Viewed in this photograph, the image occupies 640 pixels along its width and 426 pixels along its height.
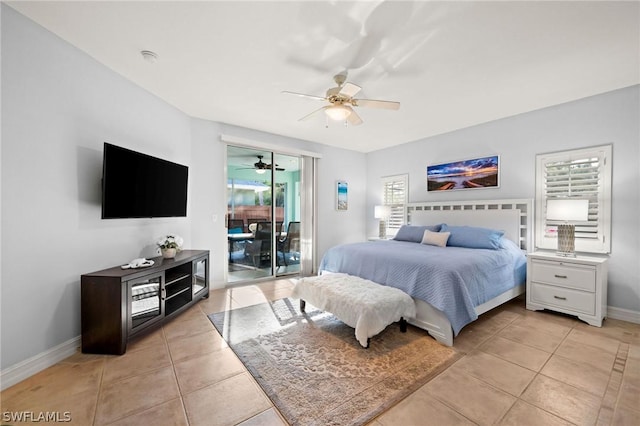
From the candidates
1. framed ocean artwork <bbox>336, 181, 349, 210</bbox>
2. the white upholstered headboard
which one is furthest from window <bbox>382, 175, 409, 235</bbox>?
framed ocean artwork <bbox>336, 181, 349, 210</bbox>

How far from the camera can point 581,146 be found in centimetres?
328

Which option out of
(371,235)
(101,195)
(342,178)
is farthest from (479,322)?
(101,195)

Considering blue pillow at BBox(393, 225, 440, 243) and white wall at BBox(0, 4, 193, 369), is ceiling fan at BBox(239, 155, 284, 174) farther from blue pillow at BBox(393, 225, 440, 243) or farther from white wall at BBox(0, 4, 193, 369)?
blue pillow at BBox(393, 225, 440, 243)

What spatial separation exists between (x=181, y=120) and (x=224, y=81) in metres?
1.32

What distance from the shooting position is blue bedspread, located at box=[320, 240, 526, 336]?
242 centimetres

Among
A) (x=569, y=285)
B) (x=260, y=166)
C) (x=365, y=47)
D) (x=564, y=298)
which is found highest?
(x=365, y=47)

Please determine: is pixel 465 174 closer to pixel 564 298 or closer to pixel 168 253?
pixel 564 298

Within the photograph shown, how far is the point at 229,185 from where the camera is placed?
14.5ft

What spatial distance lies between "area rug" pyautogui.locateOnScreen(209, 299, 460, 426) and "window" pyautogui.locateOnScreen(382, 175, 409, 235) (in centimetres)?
307

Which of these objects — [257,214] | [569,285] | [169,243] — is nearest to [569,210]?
[569,285]

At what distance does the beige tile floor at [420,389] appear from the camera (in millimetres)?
1561

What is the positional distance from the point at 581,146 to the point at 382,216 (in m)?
3.10

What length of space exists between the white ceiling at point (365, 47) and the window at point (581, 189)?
78 centimetres

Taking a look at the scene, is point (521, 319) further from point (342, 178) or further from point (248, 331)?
point (342, 178)
